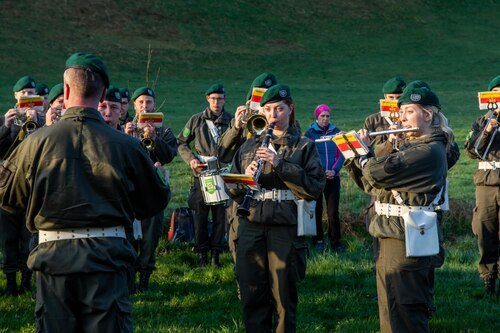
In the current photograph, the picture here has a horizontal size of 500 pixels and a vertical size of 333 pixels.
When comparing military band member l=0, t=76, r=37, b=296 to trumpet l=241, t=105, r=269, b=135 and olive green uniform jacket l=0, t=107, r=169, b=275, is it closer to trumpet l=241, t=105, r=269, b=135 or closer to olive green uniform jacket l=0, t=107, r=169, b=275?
trumpet l=241, t=105, r=269, b=135

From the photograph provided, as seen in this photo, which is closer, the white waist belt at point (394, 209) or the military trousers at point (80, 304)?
the military trousers at point (80, 304)

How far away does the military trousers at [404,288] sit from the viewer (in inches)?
257

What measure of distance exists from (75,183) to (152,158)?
15.2ft

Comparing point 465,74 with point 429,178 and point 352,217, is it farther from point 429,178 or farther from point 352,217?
point 429,178

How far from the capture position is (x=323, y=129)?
1295cm

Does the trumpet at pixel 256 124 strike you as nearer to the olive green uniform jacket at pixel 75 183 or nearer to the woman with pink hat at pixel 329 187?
the olive green uniform jacket at pixel 75 183

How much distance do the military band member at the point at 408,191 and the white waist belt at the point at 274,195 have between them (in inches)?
29.0

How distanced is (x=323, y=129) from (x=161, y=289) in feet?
14.4

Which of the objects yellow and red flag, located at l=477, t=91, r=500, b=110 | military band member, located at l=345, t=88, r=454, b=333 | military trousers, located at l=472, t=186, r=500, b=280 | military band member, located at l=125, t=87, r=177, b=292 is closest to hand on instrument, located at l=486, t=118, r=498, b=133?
yellow and red flag, located at l=477, t=91, r=500, b=110

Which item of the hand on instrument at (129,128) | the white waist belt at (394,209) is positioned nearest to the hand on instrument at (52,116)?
the hand on instrument at (129,128)

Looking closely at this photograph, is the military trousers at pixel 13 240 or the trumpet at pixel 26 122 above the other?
the trumpet at pixel 26 122

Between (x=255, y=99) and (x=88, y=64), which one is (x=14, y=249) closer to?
(x=255, y=99)

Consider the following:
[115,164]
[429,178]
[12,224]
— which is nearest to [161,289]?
[12,224]

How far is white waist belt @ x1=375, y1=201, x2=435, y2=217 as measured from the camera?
664 centimetres
